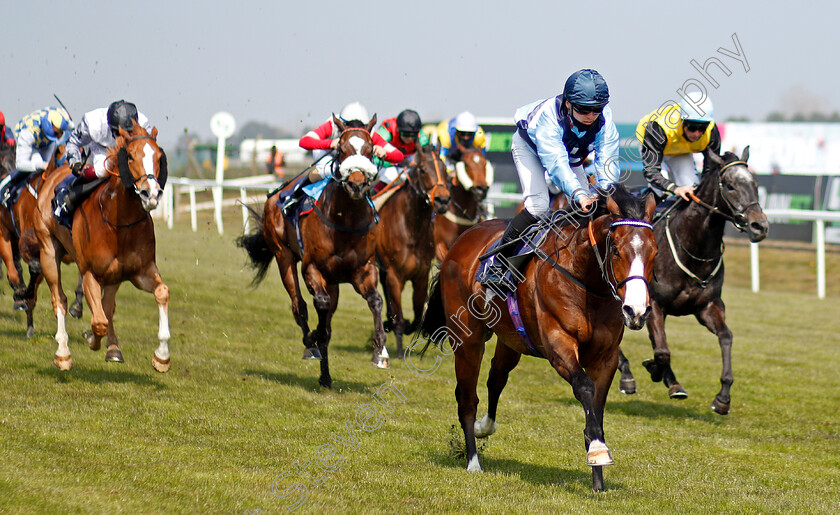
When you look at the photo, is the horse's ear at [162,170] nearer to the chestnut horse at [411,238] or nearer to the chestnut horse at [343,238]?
the chestnut horse at [343,238]

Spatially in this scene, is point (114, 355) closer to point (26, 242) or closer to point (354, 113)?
point (26, 242)

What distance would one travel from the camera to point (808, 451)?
6629 millimetres

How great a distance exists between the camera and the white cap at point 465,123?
428 inches

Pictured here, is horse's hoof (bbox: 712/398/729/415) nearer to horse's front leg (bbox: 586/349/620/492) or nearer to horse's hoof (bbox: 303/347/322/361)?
horse's front leg (bbox: 586/349/620/492)

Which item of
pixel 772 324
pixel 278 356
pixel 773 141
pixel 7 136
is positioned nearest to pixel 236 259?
pixel 7 136

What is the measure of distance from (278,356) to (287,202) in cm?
181

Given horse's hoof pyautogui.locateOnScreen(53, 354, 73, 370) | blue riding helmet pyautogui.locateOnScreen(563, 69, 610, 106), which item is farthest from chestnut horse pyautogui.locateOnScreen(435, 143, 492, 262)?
blue riding helmet pyautogui.locateOnScreen(563, 69, 610, 106)

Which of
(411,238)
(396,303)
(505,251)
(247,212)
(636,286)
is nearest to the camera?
(636,286)

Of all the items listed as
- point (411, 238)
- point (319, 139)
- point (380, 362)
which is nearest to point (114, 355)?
point (380, 362)

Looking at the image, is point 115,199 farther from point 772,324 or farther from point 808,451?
point 772,324

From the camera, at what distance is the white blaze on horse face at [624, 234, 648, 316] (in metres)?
4.21

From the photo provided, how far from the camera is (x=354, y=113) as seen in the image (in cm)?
834

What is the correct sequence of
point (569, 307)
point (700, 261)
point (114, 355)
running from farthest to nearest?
point (114, 355) < point (700, 261) < point (569, 307)

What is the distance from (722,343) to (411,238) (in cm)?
373
